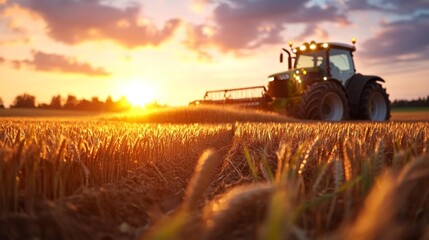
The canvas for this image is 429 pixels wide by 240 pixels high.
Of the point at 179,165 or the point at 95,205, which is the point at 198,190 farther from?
the point at 179,165

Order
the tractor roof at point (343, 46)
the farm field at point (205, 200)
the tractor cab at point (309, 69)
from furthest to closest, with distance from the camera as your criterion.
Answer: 1. the tractor roof at point (343, 46)
2. the tractor cab at point (309, 69)
3. the farm field at point (205, 200)

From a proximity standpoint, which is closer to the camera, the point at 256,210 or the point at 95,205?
the point at 256,210

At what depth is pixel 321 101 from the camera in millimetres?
11930

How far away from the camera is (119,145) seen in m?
2.78

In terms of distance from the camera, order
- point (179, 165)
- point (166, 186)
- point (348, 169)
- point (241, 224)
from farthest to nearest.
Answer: point (179, 165), point (166, 186), point (348, 169), point (241, 224)

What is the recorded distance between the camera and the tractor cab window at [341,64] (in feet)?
45.3

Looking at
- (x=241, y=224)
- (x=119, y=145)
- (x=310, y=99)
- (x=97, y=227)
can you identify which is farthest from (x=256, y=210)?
(x=310, y=99)

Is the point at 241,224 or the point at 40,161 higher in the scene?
the point at 40,161

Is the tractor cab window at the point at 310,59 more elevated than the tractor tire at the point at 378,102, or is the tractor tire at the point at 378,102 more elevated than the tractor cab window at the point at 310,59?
the tractor cab window at the point at 310,59

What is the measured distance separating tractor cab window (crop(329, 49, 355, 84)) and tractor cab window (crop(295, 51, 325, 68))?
392mm

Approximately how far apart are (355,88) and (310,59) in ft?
5.54

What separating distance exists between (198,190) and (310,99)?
11103 millimetres

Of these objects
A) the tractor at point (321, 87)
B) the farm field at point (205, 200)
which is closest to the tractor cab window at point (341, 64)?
the tractor at point (321, 87)

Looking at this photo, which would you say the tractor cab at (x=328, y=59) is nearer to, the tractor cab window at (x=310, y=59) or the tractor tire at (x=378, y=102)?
the tractor cab window at (x=310, y=59)
